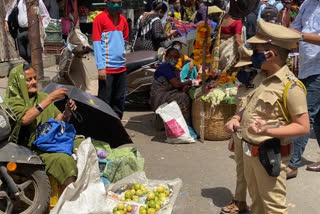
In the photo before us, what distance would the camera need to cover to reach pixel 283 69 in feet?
9.34

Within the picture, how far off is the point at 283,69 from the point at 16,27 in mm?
6287

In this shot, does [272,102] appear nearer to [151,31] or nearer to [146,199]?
[146,199]

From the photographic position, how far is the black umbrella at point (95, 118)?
422 cm

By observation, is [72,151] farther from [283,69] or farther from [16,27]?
[16,27]

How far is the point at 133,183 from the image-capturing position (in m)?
4.14

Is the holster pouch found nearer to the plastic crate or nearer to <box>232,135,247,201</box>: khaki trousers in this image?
<box>232,135,247,201</box>: khaki trousers

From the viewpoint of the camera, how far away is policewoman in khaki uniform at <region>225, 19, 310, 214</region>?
2713 millimetres

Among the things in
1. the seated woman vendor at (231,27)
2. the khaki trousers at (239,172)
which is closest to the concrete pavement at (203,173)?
the khaki trousers at (239,172)

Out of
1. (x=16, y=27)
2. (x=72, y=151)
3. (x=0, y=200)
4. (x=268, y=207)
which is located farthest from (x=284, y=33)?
(x=16, y=27)

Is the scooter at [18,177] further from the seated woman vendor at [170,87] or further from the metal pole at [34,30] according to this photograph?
the metal pole at [34,30]

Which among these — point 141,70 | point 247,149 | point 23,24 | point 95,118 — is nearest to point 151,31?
point 141,70

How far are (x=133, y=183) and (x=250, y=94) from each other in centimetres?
165

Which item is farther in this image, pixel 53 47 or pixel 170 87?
pixel 53 47

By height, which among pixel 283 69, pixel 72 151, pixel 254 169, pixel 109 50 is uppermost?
pixel 283 69
